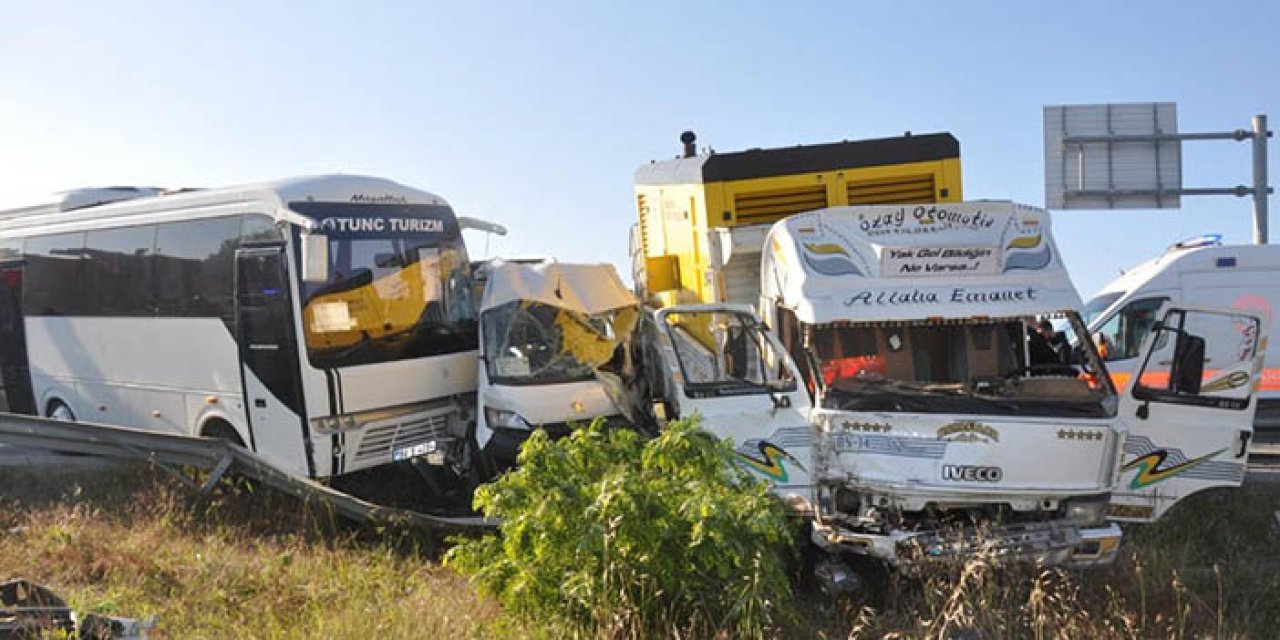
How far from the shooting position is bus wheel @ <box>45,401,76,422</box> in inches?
479

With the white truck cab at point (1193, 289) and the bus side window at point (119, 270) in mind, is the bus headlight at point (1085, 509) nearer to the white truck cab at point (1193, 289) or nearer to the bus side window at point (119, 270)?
the white truck cab at point (1193, 289)

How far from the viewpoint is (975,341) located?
781cm

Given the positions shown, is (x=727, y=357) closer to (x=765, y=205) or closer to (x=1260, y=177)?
(x=765, y=205)

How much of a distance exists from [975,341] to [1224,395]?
1755 mm

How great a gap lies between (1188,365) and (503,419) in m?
5.52

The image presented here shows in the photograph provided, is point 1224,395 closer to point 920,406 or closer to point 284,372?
point 920,406

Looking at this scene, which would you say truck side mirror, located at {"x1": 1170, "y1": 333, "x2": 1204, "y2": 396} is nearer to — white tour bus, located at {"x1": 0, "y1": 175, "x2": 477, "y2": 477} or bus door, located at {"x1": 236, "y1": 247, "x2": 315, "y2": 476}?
white tour bus, located at {"x1": 0, "y1": 175, "x2": 477, "y2": 477}

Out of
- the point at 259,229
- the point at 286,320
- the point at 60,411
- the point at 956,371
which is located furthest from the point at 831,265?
the point at 60,411

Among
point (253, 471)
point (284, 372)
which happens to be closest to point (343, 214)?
point (284, 372)

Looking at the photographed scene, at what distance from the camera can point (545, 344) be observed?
9336 mm

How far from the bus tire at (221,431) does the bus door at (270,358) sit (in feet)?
1.73

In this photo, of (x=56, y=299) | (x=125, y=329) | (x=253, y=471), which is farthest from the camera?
(x=56, y=299)

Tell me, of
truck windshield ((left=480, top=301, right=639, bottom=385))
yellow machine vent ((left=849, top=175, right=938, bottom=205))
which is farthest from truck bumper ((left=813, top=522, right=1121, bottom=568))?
yellow machine vent ((left=849, top=175, right=938, bottom=205))

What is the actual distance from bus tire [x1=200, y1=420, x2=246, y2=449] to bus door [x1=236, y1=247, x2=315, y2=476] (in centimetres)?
53
